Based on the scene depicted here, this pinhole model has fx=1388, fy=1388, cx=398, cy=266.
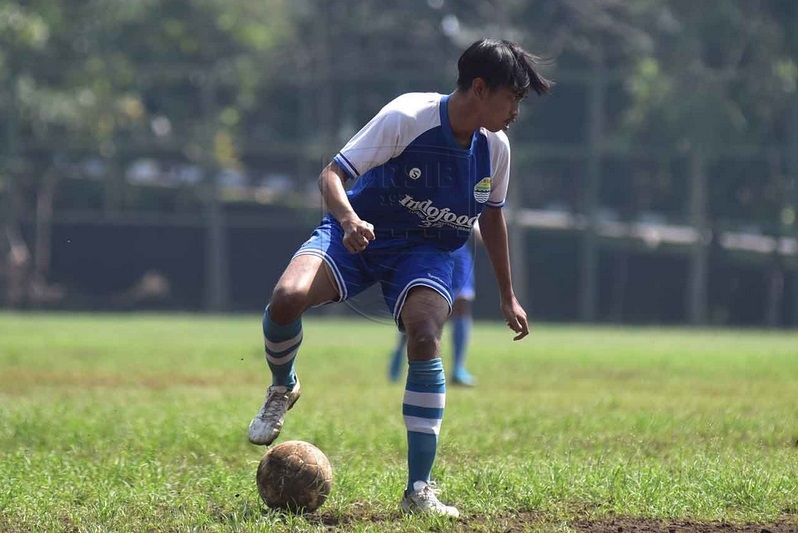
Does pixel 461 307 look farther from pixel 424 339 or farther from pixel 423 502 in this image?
pixel 423 502

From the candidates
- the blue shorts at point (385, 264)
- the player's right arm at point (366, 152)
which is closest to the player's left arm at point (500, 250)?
the blue shorts at point (385, 264)

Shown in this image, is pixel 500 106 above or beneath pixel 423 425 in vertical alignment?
above

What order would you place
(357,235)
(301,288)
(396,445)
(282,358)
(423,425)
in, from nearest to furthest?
(357,235) < (423,425) < (301,288) < (282,358) < (396,445)

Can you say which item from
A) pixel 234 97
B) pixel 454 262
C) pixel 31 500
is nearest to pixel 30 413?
pixel 31 500

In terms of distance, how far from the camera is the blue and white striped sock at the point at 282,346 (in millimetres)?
6340

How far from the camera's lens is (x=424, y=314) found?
621 cm

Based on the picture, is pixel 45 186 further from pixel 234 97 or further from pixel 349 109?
pixel 349 109

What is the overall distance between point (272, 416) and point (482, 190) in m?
1.45

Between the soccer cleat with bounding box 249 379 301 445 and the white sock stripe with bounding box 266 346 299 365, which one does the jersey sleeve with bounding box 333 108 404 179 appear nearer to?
the white sock stripe with bounding box 266 346 299 365

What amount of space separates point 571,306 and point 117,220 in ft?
48.3

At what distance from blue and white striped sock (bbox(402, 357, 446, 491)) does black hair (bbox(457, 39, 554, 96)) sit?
128 cm

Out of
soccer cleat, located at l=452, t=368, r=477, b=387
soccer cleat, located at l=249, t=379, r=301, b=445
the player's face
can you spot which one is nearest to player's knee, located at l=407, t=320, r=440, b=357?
soccer cleat, located at l=249, t=379, r=301, b=445

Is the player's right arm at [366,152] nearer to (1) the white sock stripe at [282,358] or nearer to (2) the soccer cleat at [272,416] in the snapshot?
(1) the white sock stripe at [282,358]

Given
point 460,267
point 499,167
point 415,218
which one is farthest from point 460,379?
point 415,218
